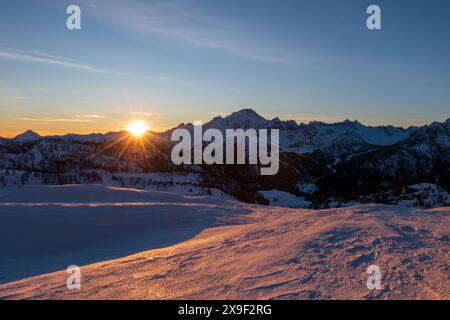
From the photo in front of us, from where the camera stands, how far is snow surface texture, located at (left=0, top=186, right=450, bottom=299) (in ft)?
25.2

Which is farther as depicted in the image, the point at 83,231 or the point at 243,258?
the point at 83,231

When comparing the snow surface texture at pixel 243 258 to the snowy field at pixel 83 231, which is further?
the snowy field at pixel 83 231

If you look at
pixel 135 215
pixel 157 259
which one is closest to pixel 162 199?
pixel 135 215

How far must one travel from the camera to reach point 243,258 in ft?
34.1

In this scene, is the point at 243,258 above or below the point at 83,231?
above

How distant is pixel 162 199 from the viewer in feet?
107

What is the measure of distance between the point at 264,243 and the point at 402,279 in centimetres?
501

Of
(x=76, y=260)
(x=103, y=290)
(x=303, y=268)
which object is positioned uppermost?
(x=303, y=268)

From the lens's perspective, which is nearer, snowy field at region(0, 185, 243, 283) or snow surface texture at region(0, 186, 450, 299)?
snow surface texture at region(0, 186, 450, 299)

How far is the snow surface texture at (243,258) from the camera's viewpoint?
7.70m
